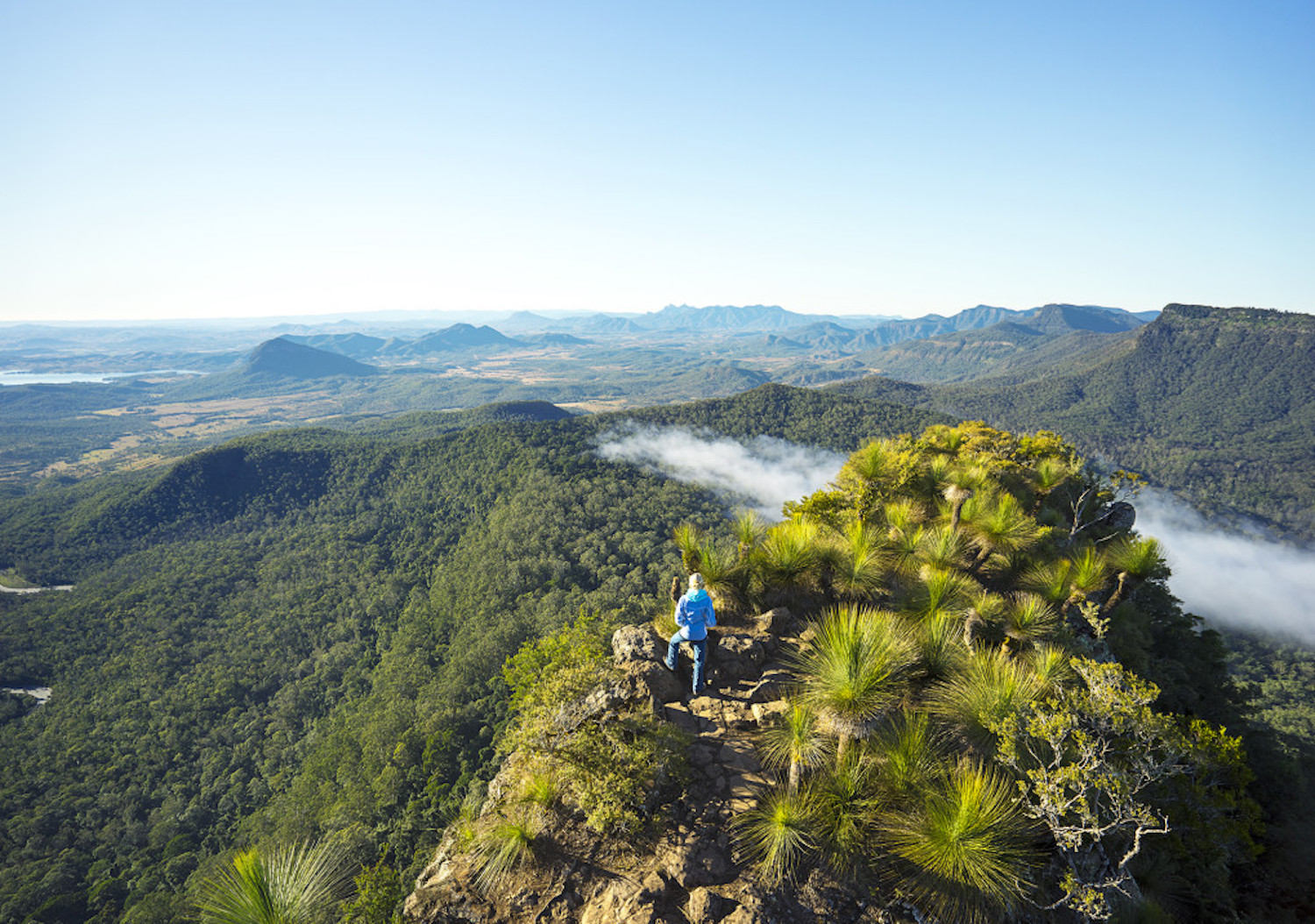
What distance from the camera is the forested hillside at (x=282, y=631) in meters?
46.2

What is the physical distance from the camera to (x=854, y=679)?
554 centimetres

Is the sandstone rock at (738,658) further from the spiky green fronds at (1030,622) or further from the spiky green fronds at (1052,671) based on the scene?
the spiky green fronds at (1030,622)

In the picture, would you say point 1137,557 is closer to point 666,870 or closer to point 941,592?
point 941,592

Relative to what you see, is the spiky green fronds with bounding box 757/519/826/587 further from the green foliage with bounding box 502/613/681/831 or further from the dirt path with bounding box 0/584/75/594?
the dirt path with bounding box 0/584/75/594

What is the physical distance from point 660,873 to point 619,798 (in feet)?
2.83

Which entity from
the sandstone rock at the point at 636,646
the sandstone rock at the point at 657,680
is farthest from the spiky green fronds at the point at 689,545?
the sandstone rock at the point at 657,680

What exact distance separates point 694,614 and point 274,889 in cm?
557

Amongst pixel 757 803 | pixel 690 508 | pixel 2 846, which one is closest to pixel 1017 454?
pixel 757 803

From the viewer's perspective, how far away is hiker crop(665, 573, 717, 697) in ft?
25.0

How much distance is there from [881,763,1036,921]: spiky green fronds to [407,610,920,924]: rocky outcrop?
0.58 meters

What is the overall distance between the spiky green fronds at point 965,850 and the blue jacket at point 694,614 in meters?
3.34

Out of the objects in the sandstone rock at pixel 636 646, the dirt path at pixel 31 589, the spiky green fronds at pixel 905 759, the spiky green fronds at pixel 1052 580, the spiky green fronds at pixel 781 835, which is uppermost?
the spiky green fronds at pixel 1052 580

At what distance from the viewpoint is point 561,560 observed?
71125 mm

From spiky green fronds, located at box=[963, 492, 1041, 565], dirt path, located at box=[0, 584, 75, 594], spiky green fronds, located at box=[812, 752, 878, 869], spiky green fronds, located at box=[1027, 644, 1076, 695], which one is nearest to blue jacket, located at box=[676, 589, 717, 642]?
spiky green fronds, located at box=[812, 752, 878, 869]
